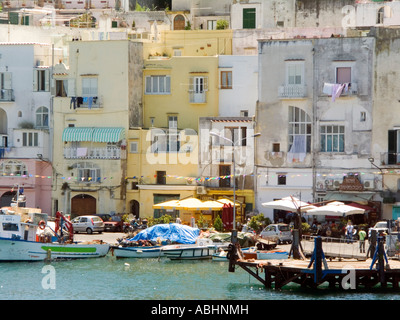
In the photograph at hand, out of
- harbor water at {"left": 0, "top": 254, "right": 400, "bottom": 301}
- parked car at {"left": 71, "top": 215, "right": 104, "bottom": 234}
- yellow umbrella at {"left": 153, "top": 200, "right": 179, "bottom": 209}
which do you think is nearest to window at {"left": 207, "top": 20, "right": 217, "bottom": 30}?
yellow umbrella at {"left": 153, "top": 200, "right": 179, "bottom": 209}

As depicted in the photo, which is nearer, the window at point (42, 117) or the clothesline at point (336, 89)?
the clothesline at point (336, 89)

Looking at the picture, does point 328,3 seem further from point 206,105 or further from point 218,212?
point 218,212

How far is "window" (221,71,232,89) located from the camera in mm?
87375

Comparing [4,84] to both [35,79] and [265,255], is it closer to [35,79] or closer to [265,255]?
[35,79]

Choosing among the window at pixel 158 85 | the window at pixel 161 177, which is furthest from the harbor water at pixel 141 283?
the window at pixel 158 85

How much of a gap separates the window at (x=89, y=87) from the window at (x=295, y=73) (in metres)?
14.2

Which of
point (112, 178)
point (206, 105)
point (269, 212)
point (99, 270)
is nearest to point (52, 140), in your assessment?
point (112, 178)

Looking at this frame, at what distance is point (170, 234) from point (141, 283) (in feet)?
36.9

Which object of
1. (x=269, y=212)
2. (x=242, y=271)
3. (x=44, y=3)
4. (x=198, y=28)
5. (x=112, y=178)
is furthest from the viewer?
(x=44, y=3)

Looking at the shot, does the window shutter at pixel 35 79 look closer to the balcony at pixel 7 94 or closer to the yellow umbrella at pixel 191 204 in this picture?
the balcony at pixel 7 94

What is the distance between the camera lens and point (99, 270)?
218 feet

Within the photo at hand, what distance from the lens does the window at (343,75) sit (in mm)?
80750

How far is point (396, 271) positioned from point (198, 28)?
148ft
